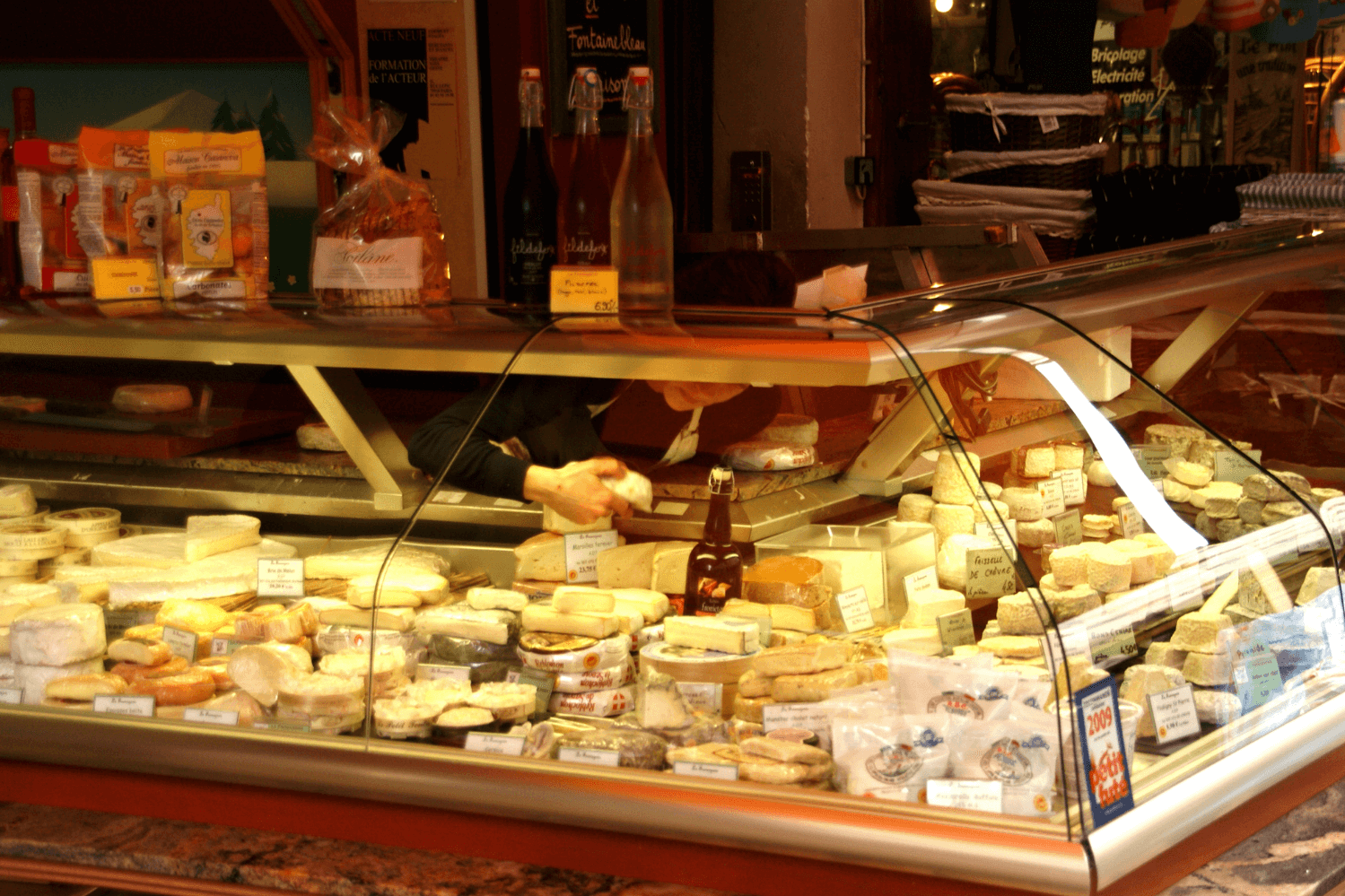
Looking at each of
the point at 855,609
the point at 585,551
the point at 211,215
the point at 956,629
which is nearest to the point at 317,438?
the point at 211,215

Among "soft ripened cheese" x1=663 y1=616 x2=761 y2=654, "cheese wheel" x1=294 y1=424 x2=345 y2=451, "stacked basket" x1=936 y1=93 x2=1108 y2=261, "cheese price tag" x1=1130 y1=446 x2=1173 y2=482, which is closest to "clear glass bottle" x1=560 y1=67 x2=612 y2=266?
"cheese wheel" x1=294 y1=424 x2=345 y2=451

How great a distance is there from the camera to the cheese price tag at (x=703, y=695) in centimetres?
178

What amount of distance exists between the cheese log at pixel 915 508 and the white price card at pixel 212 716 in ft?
3.74

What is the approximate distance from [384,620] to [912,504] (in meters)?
0.94

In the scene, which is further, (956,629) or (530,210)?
(530,210)

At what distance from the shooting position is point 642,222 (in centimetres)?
192

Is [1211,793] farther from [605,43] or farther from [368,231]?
[605,43]

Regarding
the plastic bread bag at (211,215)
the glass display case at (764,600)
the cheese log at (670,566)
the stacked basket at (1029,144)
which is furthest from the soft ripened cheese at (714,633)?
the stacked basket at (1029,144)

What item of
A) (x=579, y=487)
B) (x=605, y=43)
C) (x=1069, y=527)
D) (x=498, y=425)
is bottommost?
(x=1069, y=527)

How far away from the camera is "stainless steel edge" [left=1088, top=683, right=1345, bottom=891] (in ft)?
4.48

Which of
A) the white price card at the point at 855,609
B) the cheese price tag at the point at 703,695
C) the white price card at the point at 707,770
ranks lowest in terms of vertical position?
the white price card at the point at 707,770

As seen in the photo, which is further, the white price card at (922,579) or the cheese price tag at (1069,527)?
the cheese price tag at (1069,527)

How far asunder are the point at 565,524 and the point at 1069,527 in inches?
36.2

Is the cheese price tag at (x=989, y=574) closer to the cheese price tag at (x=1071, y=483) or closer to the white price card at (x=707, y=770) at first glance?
the cheese price tag at (x=1071, y=483)
